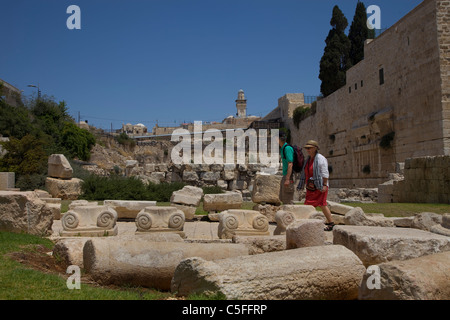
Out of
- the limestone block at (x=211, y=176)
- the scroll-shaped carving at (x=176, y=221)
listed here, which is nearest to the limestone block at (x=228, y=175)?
the limestone block at (x=211, y=176)

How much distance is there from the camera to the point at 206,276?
328 centimetres

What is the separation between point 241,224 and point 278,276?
13.1 feet

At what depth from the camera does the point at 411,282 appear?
2.78 m

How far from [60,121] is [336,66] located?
2627 cm

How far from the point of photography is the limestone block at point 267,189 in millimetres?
9438

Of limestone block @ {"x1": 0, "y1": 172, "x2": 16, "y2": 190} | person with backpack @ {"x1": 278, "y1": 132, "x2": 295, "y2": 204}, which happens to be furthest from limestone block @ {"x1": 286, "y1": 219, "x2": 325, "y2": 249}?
limestone block @ {"x1": 0, "y1": 172, "x2": 16, "y2": 190}

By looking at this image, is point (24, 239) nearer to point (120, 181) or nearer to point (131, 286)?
point (131, 286)

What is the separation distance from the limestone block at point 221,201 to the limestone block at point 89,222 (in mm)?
3290

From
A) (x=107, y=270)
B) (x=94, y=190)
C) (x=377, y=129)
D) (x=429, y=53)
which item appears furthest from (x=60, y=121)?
(x=107, y=270)

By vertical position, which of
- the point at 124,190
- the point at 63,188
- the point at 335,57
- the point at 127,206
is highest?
the point at 335,57

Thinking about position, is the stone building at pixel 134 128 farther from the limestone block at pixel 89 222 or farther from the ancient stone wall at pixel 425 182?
the limestone block at pixel 89 222

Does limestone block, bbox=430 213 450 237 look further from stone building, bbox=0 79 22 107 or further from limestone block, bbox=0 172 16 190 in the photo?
stone building, bbox=0 79 22 107

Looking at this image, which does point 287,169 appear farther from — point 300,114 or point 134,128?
point 134,128

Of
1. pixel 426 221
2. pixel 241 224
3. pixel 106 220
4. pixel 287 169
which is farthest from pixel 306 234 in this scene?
pixel 106 220
